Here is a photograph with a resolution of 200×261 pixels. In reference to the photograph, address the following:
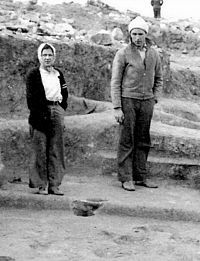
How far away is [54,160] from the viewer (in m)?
5.68

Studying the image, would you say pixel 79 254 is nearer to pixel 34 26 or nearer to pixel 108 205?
pixel 108 205

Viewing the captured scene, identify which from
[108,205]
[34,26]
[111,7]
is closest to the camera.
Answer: [108,205]

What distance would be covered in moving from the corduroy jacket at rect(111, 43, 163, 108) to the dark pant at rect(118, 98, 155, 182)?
0.09 meters

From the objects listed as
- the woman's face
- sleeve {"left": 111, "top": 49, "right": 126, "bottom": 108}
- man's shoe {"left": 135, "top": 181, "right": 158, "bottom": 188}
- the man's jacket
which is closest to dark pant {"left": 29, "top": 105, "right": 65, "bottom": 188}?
the woman's face

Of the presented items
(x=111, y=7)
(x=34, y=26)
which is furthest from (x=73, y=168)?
(x=111, y=7)

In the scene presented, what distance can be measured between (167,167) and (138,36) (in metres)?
1.68

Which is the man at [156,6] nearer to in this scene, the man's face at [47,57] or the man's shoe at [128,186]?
the man's shoe at [128,186]

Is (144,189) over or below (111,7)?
below

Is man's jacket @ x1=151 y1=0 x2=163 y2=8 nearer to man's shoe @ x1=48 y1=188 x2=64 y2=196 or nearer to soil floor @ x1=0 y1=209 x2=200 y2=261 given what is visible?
man's shoe @ x1=48 y1=188 x2=64 y2=196

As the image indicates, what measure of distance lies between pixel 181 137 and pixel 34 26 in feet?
15.3

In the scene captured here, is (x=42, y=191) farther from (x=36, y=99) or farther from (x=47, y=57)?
(x=47, y=57)

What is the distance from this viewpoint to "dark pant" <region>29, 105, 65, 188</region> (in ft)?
18.4

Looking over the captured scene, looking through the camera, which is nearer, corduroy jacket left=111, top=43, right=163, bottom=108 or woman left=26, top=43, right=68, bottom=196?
woman left=26, top=43, right=68, bottom=196

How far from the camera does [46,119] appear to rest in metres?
5.54
